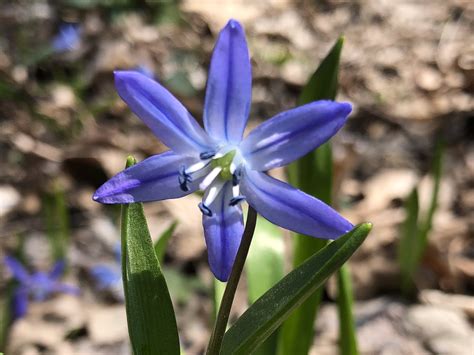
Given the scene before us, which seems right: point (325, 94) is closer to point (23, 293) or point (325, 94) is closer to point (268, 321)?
point (268, 321)

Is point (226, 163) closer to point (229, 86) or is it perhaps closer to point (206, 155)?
point (206, 155)

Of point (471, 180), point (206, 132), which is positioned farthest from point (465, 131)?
point (206, 132)

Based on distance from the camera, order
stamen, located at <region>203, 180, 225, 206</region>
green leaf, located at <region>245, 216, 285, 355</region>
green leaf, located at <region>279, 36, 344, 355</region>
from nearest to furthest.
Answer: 1. stamen, located at <region>203, 180, 225, 206</region>
2. green leaf, located at <region>279, 36, 344, 355</region>
3. green leaf, located at <region>245, 216, 285, 355</region>

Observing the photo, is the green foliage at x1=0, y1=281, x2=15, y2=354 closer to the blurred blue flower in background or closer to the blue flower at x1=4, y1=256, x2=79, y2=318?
the blue flower at x1=4, y1=256, x2=79, y2=318

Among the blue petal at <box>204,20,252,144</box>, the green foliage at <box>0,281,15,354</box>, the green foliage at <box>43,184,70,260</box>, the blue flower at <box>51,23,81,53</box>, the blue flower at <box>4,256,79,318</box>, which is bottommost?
the blue petal at <box>204,20,252,144</box>

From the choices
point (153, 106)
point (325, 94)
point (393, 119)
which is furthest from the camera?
point (393, 119)

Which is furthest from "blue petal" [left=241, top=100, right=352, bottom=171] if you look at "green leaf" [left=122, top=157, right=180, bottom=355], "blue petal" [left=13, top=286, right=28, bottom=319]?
"blue petal" [left=13, top=286, right=28, bottom=319]

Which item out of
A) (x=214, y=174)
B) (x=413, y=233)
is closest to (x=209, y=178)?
(x=214, y=174)
